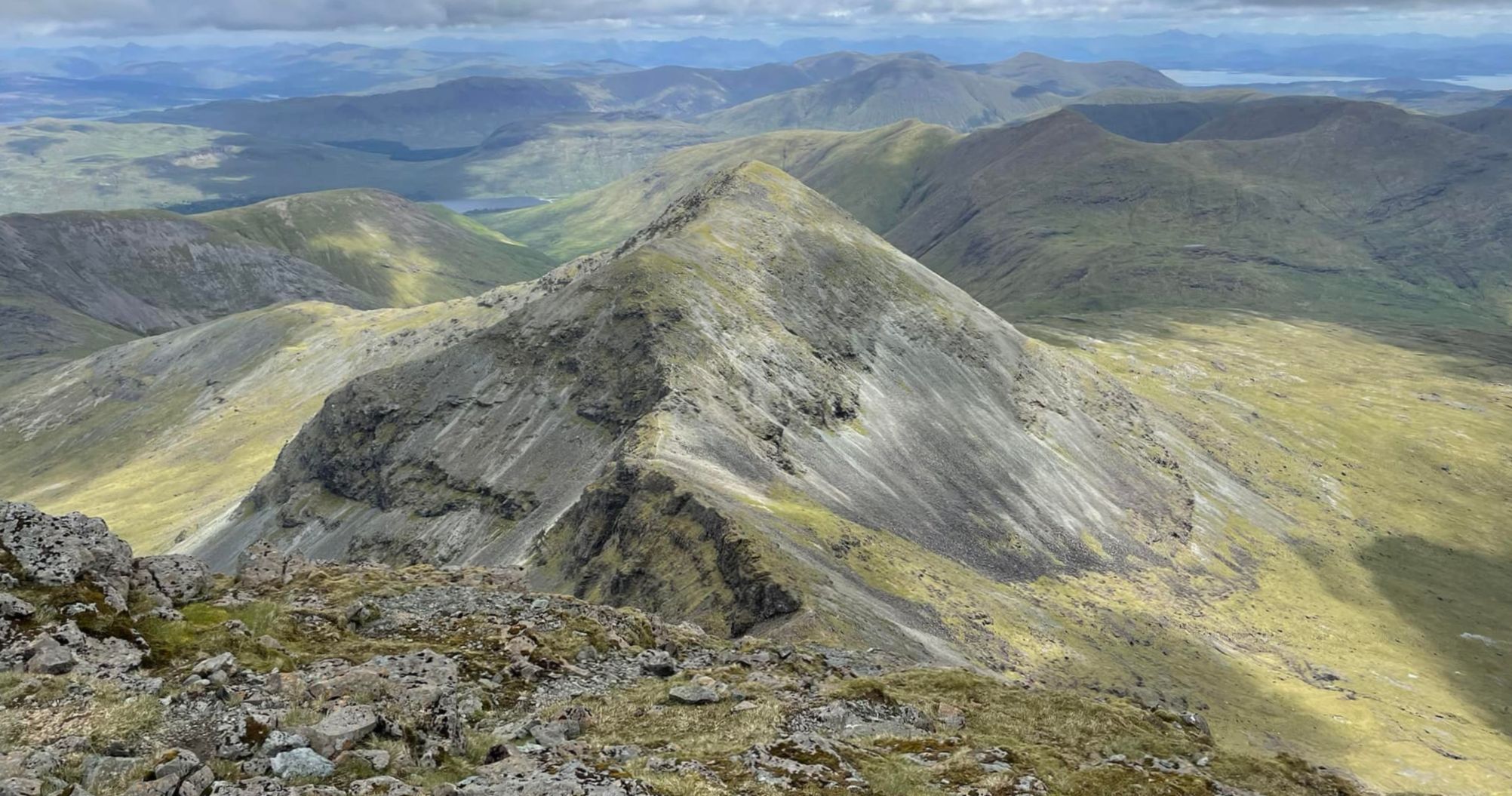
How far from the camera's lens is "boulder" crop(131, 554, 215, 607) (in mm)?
31891

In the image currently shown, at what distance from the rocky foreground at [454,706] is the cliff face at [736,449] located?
95.5 ft

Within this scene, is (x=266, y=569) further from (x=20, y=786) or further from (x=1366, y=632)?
(x=1366, y=632)

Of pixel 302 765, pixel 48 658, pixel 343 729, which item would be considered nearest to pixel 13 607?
pixel 48 658

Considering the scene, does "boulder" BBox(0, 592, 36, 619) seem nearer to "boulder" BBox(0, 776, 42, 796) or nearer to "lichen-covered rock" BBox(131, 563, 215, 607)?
"lichen-covered rock" BBox(131, 563, 215, 607)

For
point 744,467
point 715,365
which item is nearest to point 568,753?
point 744,467

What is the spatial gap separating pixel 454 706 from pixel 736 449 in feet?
245

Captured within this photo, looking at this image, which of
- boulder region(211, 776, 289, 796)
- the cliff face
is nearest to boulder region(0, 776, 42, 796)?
boulder region(211, 776, 289, 796)

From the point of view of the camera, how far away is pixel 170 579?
111ft

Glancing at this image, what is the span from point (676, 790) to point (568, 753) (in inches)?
152

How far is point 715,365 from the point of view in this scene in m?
114

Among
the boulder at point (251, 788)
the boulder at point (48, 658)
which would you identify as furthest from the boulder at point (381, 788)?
the boulder at point (48, 658)

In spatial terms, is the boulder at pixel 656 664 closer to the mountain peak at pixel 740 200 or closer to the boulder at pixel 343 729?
the boulder at pixel 343 729

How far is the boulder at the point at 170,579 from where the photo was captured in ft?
105

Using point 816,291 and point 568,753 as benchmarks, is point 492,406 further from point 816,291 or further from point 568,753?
point 568,753
